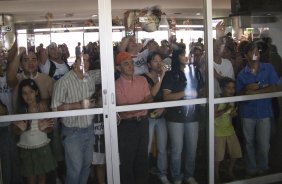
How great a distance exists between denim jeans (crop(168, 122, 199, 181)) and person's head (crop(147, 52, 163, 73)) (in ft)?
1.96

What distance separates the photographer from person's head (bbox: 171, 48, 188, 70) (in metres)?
3.34

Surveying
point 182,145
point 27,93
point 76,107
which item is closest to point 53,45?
point 27,93

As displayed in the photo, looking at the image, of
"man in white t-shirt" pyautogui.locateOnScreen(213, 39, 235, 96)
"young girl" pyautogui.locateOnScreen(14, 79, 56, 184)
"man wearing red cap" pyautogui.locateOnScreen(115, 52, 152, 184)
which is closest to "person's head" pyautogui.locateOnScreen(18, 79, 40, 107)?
"young girl" pyautogui.locateOnScreen(14, 79, 56, 184)

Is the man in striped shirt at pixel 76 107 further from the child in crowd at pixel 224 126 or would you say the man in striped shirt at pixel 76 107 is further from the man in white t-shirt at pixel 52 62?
the child in crowd at pixel 224 126

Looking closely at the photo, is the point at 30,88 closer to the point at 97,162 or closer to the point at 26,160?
the point at 26,160

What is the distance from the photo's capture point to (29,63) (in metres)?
2.99

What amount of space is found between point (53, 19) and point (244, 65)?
2.13m

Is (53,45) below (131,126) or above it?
above

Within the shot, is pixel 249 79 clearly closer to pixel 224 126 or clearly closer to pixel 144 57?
pixel 224 126

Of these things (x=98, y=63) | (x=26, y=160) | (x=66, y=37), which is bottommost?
(x=26, y=160)

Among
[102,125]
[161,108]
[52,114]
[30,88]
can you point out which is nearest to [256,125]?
[161,108]

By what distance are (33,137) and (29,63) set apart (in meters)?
0.70

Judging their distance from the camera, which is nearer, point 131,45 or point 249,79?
point 131,45

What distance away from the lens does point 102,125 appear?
9.95 ft
